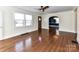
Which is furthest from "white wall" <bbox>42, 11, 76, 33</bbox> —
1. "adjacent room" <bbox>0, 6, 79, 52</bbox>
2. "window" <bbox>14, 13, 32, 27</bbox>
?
"window" <bbox>14, 13, 32, 27</bbox>

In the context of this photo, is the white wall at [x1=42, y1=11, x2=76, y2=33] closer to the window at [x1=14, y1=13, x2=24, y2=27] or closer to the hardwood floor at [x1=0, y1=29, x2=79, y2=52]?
the hardwood floor at [x1=0, y1=29, x2=79, y2=52]

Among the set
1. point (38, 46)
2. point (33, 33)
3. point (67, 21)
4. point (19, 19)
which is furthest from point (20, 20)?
point (67, 21)

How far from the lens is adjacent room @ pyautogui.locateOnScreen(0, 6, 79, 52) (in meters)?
4.51

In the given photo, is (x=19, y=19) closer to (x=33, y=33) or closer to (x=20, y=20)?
(x=20, y=20)

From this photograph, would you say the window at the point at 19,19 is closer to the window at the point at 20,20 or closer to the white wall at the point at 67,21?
the window at the point at 20,20

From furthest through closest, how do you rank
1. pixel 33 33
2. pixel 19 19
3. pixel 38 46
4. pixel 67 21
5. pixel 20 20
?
pixel 67 21 < pixel 33 33 < pixel 20 20 < pixel 19 19 < pixel 38 46

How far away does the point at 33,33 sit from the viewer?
31.9 ft

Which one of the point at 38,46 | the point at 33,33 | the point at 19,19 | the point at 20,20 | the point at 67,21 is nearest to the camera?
the point at 38,46
